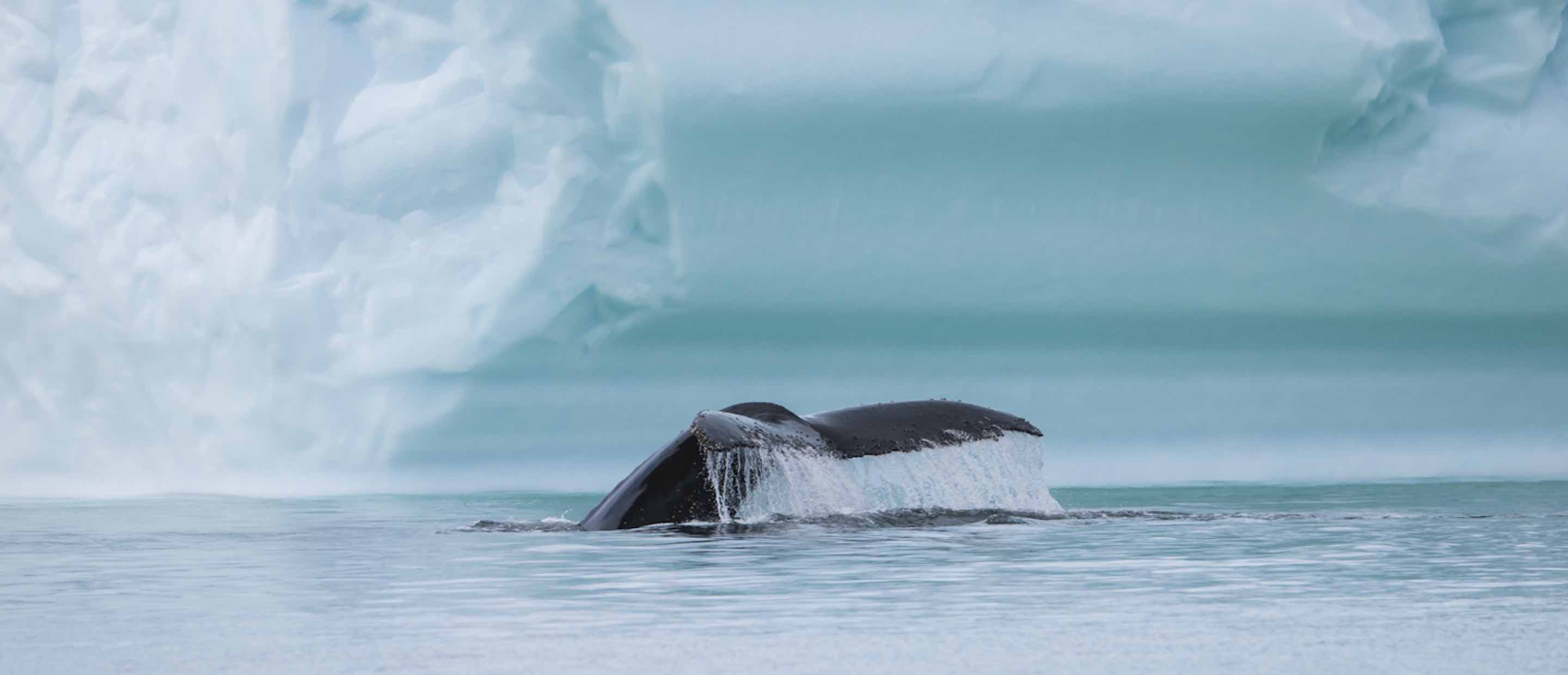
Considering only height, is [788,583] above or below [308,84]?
below

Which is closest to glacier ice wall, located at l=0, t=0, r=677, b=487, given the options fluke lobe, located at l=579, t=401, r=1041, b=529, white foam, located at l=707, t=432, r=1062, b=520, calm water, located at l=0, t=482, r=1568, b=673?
calm water, located at l=0, t=482, r=1568, b=673

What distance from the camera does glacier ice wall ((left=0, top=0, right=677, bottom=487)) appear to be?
2167 cm

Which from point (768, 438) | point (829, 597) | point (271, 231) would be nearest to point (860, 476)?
point (768, 438)

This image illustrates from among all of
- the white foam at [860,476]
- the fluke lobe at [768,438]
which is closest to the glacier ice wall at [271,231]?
the fluke lobe at [768,438]

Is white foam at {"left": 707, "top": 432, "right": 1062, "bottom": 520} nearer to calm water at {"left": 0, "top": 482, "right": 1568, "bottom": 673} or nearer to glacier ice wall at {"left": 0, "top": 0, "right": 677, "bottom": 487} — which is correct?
calm water at {"left": 0, "top": 482, "right": 1568, "bottom": 673}

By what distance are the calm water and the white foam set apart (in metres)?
0.23

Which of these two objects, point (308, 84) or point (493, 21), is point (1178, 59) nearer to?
point (493, 21)

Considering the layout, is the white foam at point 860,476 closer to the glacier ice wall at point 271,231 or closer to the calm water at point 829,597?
the calm water at point 829,597

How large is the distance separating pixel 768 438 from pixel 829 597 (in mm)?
3899

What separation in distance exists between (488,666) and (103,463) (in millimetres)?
20071

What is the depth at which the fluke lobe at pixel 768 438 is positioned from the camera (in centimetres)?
1100

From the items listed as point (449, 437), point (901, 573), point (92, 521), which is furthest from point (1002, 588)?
point (449, 437)

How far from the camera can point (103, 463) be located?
76.9 feet

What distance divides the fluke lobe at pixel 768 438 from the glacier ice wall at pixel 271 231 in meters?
9.46
